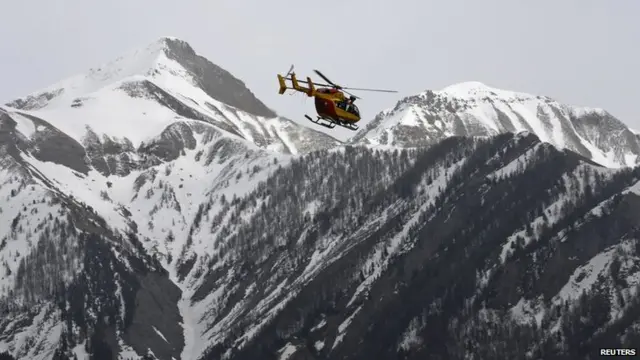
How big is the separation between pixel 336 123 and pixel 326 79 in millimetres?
8649

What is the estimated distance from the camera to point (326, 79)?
19500 cm

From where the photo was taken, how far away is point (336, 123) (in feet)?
656
